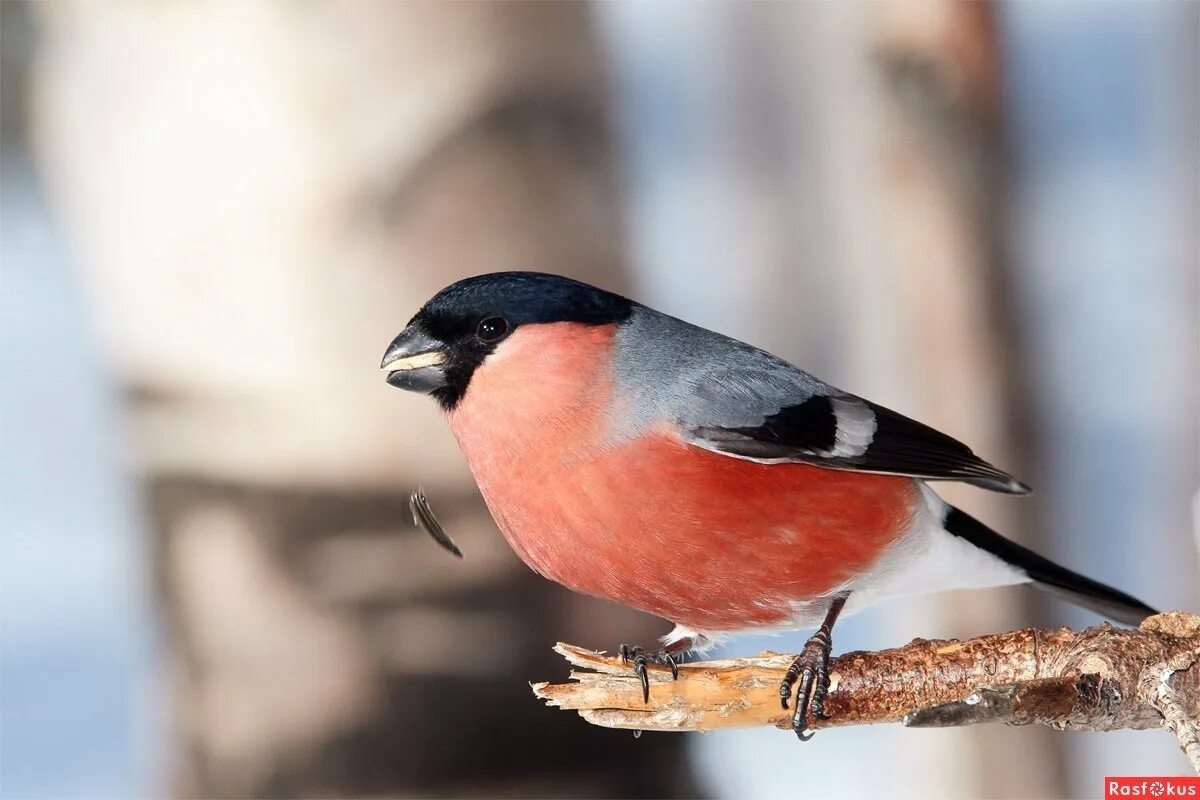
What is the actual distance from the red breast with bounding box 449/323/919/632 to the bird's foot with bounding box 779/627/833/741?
0.23 feet

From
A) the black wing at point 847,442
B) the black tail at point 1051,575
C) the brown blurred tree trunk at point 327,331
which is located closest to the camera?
the black wing at point 847,442

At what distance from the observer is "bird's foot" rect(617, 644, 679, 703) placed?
98cm

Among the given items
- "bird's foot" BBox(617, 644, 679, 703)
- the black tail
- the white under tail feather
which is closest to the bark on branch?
"bird's foot" BBox(617, 644, 679, 703)

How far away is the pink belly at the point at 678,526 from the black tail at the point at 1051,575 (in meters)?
0.25

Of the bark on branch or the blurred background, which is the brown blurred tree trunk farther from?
the bark on branch

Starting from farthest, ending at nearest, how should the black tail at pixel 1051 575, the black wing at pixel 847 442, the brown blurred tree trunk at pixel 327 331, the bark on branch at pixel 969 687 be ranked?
the brown blurred tree trunk at pixel 327 331
the black tail at pixel 1051 575
the black wing at pixel 847 442
the bark on branch at pixel 969 687

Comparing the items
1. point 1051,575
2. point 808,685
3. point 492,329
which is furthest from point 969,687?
point 492,329

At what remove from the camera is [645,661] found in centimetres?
103

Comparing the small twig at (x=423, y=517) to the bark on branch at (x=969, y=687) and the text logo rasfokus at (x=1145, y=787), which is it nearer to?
the bark on branch at (x=969, y=687)

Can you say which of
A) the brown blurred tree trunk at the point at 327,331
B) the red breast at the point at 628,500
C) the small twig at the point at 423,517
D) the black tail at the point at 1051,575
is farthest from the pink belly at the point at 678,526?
the brown blurred tree trunk at the point at 327,331

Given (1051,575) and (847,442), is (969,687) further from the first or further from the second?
(1051,575)

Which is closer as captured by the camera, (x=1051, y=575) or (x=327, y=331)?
Answer: (x=1051, y=575)

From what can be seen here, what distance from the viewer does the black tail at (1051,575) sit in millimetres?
1226

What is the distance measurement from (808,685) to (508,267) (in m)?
0.65
